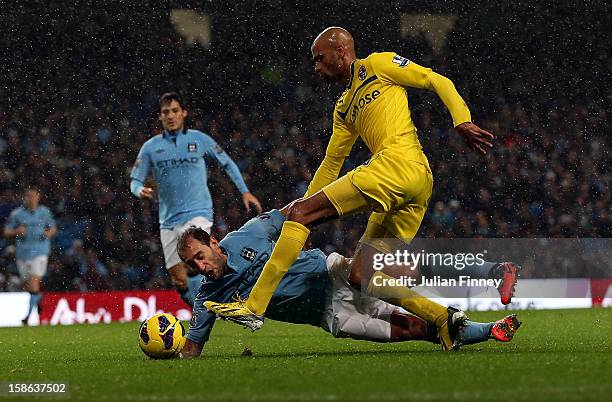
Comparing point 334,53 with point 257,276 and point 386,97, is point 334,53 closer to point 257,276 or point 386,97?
point 386,97

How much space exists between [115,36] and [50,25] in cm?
101

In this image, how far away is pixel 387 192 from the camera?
612 centimetres

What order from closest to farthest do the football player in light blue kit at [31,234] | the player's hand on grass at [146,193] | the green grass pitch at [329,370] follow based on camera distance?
1. the green grass pitch at [329,370]
2. the player's hand on grass at [146,193]
3. the football player in light blue kit at [31,234]

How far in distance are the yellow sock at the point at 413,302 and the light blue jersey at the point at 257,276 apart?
38 cm

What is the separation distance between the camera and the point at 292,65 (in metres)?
18.5

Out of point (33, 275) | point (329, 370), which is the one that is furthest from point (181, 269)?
point (329, 370)

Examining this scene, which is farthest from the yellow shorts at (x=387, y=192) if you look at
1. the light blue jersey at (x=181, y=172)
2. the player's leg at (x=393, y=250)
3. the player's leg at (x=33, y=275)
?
the player's leg at (x=33, y=275)

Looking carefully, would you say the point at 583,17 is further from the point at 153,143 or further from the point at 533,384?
the point at 533,384

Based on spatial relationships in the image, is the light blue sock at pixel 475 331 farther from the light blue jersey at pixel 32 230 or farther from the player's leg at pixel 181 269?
the light blue jersey at pixel 32 230

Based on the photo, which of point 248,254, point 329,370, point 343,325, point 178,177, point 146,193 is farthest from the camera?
point 178,177

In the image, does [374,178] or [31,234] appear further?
[31,234]

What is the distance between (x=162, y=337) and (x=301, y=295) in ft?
2.69

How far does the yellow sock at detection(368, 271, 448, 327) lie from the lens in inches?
245

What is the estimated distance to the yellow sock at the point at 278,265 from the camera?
592 cm
